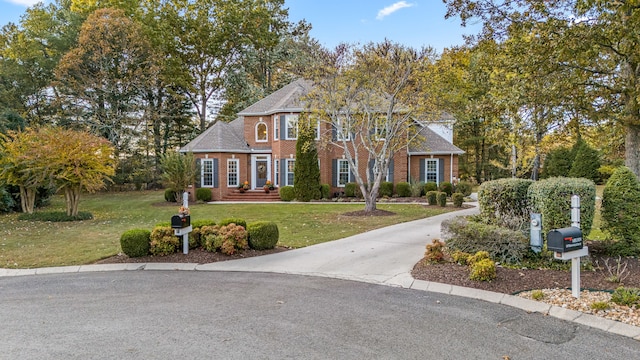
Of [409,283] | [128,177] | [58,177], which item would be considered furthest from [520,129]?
[128,177]

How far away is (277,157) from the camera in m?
23.1

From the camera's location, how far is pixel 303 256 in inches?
323

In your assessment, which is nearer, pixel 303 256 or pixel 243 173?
pixel 303 256

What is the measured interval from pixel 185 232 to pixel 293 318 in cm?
401

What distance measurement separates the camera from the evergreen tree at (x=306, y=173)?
2117 centimetres

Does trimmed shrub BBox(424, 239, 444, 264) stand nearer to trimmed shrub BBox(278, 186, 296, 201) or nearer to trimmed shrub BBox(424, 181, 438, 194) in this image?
trimmed shrub BBox(278, 186, 296, 201)

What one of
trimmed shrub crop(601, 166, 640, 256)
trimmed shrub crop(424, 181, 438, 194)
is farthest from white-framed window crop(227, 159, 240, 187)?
trimmed shrub crop(601, 166, 640, 256)

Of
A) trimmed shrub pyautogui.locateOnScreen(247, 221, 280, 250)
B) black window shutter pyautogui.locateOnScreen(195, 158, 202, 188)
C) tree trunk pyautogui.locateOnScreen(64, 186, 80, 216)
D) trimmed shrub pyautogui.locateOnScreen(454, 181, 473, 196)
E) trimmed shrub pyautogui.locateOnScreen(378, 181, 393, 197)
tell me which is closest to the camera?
trimmed shrub pyautogui.locateOnScreen(247, 221, 280, 250)

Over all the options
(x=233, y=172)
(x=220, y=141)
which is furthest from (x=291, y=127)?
(x=233, y=172)

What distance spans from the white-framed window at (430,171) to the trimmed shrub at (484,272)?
17.9 metres

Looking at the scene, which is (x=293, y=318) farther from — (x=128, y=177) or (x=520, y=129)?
(x=128, y=177)

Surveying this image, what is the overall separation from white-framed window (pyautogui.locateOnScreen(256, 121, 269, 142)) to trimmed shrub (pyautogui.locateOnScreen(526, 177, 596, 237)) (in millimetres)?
19443

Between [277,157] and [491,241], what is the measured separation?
17.3 metres

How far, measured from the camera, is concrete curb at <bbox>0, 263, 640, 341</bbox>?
4.40 meters
